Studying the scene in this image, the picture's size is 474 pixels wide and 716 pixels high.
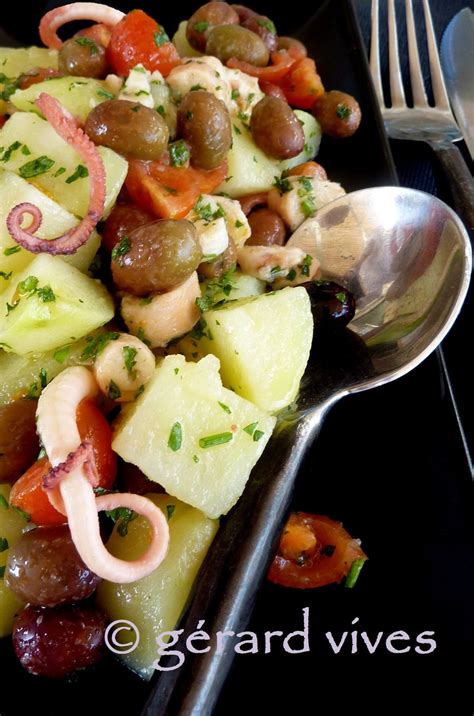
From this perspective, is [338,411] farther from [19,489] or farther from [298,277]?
[19,489]

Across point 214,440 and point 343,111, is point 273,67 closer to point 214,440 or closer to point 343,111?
point 343,111

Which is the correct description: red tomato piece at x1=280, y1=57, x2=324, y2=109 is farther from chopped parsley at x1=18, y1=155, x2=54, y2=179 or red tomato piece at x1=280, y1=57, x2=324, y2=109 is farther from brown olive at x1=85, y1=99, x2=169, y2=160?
chopped parsley at x1=18, y1=155, x2=54, y2=179

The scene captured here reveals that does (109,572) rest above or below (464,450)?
above

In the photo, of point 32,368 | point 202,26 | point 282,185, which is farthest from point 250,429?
point 202,26

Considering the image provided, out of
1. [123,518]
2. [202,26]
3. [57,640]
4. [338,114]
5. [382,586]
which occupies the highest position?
[202,26]

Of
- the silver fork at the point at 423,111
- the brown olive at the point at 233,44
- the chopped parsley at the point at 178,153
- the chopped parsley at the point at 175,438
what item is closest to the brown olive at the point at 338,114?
the brown olive at the point at 233,44

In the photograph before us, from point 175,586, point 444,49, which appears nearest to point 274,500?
point 175,586

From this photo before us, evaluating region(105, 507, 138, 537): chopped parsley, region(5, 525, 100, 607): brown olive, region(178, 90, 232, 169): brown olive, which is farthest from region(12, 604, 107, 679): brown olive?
region(178, 90, 232, 169): brown olive
